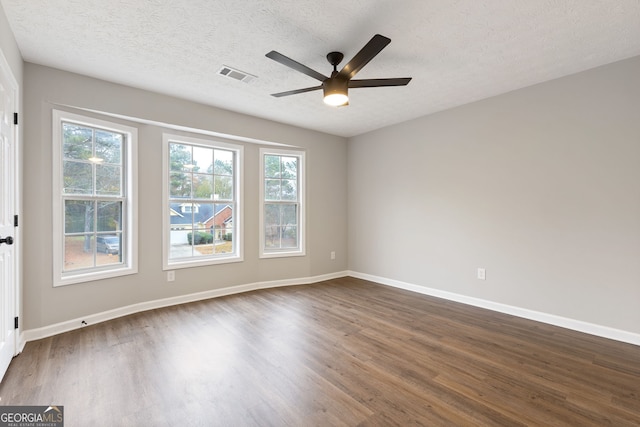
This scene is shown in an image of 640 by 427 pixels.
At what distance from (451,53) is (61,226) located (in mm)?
4160

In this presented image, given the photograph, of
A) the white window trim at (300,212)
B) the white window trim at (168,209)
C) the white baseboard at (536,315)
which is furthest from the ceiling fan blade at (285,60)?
the white baseboard at (536,315)

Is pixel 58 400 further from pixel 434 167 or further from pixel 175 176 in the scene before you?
pixel 434 167

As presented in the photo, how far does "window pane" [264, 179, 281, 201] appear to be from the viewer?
4.78m

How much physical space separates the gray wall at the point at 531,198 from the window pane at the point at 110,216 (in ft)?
12.5

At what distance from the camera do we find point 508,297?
3.51 metres

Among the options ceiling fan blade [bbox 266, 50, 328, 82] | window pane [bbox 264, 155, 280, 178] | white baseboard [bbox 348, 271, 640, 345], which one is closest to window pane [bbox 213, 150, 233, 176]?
window pane [bbox 264, 155, 280, 178]

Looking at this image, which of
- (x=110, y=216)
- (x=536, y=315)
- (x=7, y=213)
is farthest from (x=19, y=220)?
(x=536, y=315)

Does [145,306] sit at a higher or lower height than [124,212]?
lower

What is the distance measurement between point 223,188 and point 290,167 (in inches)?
48.1

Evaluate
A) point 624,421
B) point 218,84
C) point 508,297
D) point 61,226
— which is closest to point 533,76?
point 508,297

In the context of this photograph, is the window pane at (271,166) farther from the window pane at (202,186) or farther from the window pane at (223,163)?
the window pane at (202,186)

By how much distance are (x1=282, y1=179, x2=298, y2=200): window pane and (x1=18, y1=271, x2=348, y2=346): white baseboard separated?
4.62 feet

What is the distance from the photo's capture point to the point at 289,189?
5.00 m

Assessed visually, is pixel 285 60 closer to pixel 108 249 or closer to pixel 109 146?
pixel 109 146
